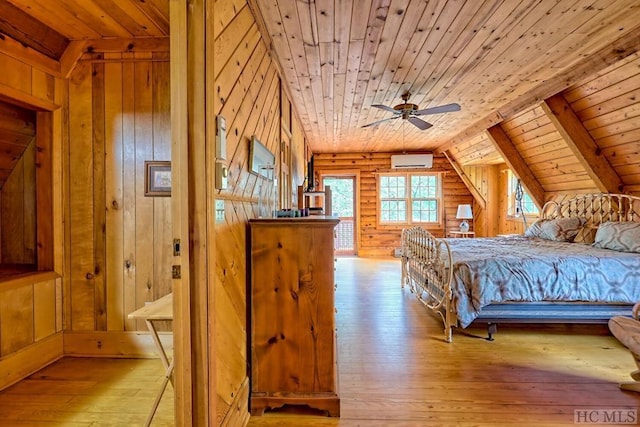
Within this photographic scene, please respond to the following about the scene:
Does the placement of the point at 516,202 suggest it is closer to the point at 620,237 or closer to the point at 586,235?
the point at 586,235

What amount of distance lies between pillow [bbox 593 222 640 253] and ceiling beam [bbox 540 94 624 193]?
2.25 feet

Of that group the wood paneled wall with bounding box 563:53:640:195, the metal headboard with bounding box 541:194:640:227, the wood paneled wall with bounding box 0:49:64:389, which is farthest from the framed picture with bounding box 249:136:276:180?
the metal headboard with bounding box 541:194:640:227

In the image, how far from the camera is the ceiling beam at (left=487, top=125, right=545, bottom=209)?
5.25 meters

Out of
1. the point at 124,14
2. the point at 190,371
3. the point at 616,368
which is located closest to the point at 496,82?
the point at 616,368

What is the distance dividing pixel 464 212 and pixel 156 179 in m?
6.63

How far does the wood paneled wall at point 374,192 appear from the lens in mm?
7918

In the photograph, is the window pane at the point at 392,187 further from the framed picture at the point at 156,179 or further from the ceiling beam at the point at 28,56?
the ceiling beam at the point at 28,56

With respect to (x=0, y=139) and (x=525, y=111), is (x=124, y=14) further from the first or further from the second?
(x=525, y=111)

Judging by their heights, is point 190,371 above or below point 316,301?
below

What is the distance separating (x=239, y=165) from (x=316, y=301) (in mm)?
940

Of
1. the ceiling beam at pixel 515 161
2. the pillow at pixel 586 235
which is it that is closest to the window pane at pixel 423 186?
the ceiling beam at pixel 515 161

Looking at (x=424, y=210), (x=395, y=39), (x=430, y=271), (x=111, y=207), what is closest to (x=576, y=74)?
(x=395, y=39)

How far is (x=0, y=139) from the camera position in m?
2.45

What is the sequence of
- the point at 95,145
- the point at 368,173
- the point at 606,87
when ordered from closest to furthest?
the point at 95,145
the point at 606,87
the point at 368,173
